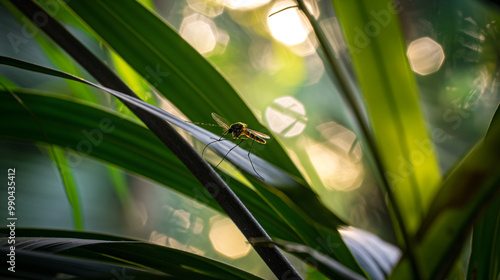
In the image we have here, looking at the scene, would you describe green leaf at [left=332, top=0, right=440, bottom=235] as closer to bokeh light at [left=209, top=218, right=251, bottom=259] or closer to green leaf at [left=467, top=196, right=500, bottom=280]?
green leaf at [left=467, top=196, right=500, bottom=280]

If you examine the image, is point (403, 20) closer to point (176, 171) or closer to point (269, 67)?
Answer: point (269, 67)

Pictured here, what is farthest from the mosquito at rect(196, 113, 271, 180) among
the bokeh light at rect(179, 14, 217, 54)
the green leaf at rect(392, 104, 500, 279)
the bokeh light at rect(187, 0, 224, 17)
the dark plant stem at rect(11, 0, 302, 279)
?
the bokeh light at rect(187, 0, 224, 17)

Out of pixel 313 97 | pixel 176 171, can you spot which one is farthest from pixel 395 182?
pixel 313 97

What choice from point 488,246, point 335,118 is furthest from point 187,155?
point 335,118

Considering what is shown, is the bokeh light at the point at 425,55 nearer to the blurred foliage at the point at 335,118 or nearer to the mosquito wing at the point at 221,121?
the blurred foliage at the point at 335,118

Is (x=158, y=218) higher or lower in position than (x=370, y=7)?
higher

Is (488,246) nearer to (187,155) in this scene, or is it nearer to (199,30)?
(187,155)
